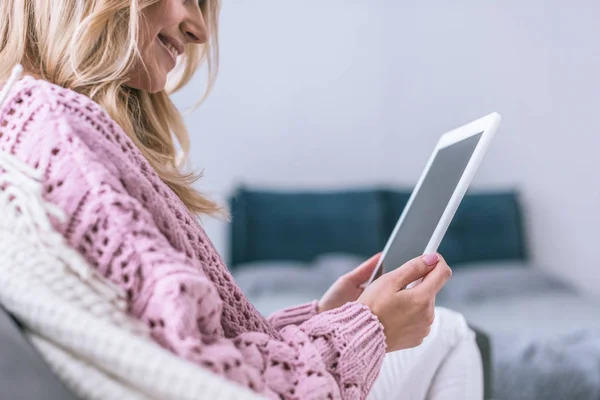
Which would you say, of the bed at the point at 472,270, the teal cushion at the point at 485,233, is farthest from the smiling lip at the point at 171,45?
the teal cushion at the point at 485,233

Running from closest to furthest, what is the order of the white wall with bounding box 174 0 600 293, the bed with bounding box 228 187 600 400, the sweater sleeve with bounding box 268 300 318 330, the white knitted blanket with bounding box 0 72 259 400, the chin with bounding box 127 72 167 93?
the white knitted blanket with bounding box 0 72 259 400 → the chin with bounding box 127 72 167 93 → the sweater sleeve with bounding box 268 300 318 330 → the bed with bounding box 228 187 600 400 → the white wall with bounding box 174 0 600 293

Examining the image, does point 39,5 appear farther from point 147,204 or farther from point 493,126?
point 493,126

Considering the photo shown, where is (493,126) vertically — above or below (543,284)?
above

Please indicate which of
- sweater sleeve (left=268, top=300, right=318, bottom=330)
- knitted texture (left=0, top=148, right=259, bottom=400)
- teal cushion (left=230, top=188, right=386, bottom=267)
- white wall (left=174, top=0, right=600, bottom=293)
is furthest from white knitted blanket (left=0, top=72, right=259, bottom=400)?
white wall (left=174, top=0, right=600, bottom=293)

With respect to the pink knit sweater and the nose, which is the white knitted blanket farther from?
the nose

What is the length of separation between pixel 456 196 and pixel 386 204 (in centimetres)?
229

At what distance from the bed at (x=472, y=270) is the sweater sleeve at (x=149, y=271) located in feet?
3.66

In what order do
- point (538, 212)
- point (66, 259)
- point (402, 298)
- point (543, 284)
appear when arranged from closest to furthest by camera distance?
point (66, 259)
point (402, 298)
point (543, 284)
point (538, 212)

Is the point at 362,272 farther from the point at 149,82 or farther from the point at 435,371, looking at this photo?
the point at 149,82

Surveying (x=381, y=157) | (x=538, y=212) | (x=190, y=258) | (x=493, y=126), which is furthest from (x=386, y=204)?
(x=190, y=258)

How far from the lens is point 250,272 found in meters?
2.51

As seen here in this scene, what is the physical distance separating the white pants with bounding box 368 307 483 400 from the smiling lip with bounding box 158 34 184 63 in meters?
0.54

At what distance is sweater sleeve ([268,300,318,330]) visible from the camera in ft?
3.18

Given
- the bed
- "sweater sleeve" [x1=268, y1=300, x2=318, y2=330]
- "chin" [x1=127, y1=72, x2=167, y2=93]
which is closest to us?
"chin" [x1=127, y1=72, x2=167, y2=93]
